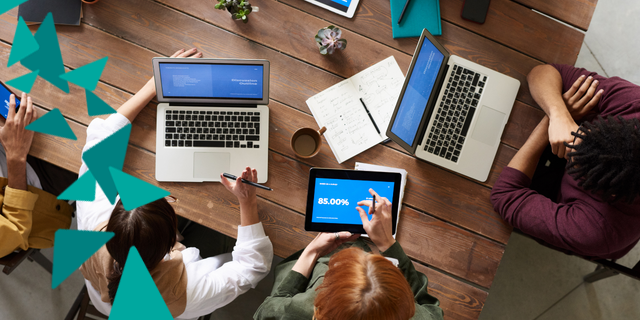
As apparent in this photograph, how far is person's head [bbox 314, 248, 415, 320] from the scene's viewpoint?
92 centimetres

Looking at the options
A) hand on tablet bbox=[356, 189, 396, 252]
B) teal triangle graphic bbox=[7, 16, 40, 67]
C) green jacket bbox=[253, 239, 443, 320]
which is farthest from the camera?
hand on tablet bbox=[356, 189, 396, 252]

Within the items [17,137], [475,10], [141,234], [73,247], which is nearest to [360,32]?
[475,10]

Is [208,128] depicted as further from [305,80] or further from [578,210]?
[578,210]

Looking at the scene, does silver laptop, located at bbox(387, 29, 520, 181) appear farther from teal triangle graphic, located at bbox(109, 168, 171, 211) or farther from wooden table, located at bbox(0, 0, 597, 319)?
teal triangle graphic, located at bbox(109, 168, 171, 211)

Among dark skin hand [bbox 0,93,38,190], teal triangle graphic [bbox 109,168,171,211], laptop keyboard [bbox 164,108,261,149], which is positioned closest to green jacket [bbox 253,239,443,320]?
laptop keyboard [bbox 164,108,261,149]

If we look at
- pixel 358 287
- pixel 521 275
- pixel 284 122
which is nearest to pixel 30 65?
pixel 284 122

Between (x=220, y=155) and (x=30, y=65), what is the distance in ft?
2.00

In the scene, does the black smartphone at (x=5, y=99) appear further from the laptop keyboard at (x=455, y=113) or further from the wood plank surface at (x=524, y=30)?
the wood plank surface at (x=524, y=30)

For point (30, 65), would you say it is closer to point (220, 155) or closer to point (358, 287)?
point (220, 155)

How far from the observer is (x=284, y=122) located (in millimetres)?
1399

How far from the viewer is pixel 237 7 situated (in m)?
1.33

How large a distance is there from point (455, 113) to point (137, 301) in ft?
3.97

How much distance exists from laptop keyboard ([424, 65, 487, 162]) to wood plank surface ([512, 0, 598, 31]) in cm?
38

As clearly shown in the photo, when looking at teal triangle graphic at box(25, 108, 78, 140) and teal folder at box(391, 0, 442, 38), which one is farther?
teal folder at box(391, 0, 442, 38)
